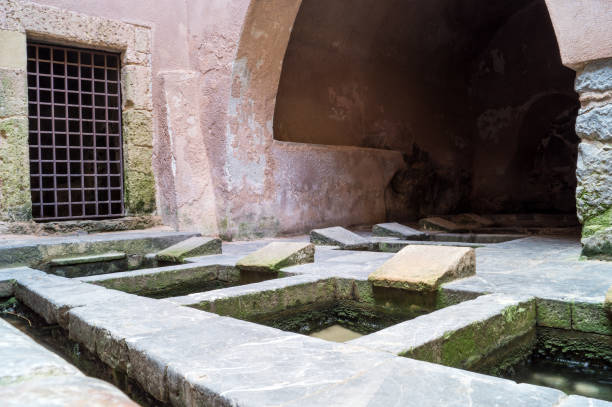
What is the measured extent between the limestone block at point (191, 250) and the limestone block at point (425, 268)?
187 cm

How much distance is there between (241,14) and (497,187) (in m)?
6.81

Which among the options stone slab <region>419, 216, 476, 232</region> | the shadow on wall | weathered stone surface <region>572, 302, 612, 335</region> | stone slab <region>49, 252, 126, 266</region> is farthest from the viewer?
the shadow on wall

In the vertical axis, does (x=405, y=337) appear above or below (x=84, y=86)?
below

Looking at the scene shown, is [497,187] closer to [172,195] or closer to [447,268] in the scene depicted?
[172,195]

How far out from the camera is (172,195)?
565 cm

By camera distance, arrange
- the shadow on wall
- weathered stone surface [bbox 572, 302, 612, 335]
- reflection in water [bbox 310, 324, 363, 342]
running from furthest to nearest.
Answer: the shadow on wall, reflection in water [bbox 310, 324, 363, 342], weathered stone surface [bbox 572, 302, 612, 335]

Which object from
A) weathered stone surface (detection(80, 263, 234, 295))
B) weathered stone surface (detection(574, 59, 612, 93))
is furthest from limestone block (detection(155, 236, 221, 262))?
weathered stone surface (detection(574, 59, 612, 93))

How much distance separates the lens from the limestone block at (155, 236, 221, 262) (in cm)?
411

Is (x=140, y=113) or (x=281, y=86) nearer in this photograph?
(x=140, y=113)

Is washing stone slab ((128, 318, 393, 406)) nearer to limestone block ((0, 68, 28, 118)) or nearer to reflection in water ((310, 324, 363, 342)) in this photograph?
reflection in water ((310, 324, 363, 342))

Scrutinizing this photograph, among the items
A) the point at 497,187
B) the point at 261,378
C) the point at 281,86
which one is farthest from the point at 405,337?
the point at 497,187

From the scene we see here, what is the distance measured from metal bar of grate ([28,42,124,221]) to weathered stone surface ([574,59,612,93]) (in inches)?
185

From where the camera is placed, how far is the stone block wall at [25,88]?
4.90m

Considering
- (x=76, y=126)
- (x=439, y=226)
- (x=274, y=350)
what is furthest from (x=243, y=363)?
(x=76, y=126)
